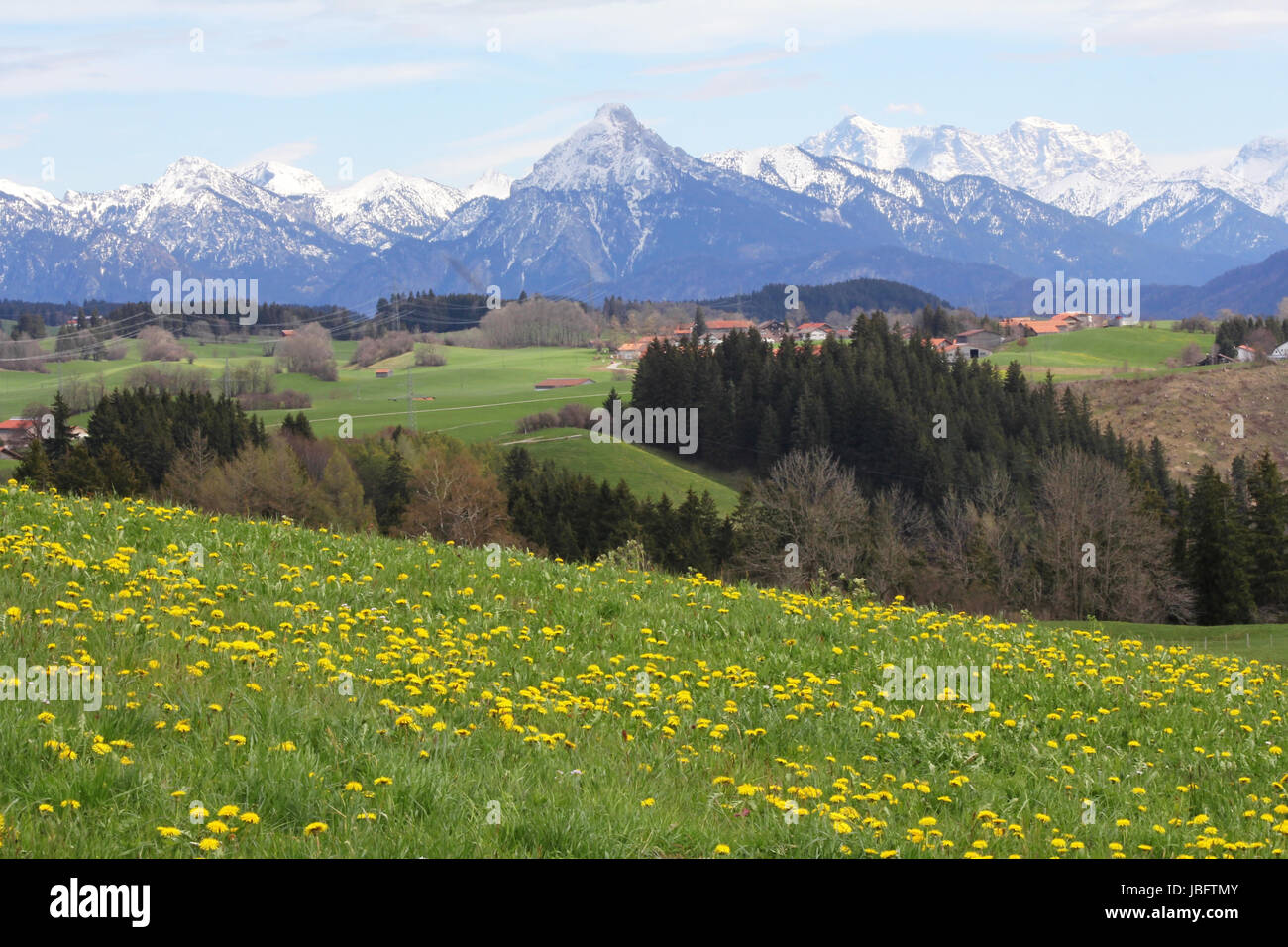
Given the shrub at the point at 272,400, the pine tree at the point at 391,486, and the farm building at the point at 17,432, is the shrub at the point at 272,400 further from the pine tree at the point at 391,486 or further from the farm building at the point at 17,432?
the pine tree at the point at 391,486

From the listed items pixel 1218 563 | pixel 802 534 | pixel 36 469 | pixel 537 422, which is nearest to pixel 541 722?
pixel 802 534

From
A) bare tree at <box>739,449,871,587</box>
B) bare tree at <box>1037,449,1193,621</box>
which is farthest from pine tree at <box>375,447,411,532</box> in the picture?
bare tree at <box>1037,449,1193,621</box>

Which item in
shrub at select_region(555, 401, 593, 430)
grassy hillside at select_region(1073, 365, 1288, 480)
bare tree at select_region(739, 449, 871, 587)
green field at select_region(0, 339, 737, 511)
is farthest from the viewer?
grassy hillside at select_region(1073, 365, 1288, 480)

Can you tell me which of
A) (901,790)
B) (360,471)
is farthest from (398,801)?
(360,471)

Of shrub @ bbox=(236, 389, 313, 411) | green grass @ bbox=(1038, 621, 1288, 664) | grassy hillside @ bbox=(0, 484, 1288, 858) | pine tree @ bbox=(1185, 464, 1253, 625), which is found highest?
grassy hillside @ bbox=(0, 484, 1288, 858)

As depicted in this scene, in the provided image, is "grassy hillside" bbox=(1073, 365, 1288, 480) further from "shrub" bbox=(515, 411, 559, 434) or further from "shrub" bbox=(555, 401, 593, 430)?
"shrub" bbox=(515, 411, 559, 434)

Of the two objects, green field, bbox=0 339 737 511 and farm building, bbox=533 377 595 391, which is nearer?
green field, bbox=0 339 737 511

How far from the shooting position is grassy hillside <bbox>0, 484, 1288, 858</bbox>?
6.73 meters

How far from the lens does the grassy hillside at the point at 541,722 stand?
6730mm

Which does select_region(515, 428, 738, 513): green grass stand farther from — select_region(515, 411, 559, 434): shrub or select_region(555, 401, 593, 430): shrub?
select_region(555, 401, 593, 430): shrub

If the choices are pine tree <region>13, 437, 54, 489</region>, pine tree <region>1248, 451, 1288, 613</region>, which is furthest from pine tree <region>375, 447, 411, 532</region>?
pine tree <region>1248, 451, 1288, 613</region>

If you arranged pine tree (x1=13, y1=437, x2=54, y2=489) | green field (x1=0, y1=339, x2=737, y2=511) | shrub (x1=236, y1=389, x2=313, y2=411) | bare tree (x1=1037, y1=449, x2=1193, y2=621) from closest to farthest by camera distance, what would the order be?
pine tree (x1=13, y1=437, x2=54, y2=489), bare tree (x1=1037, y1=449, x2=1193, y2=621), green field (x1=0, y1=339, x2=737, y2=511), shrub (x1=236, y1=389, x2=313, y2=411)

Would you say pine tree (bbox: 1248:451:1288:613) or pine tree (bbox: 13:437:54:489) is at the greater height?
pine tree (bbox: 13:437:54:489)

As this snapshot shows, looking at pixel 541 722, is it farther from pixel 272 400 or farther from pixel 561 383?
pixel 561 383
